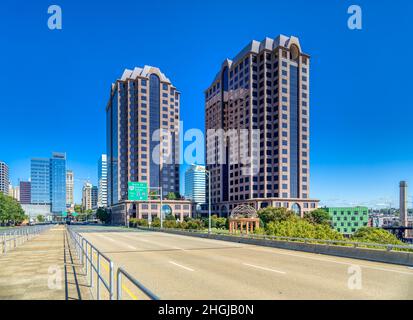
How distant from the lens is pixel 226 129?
4820 inches

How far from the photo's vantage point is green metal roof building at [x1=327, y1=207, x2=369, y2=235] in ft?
414

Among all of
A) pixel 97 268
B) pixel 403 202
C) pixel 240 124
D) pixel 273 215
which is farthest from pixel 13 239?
pixel 403 202

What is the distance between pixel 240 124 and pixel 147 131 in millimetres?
35633

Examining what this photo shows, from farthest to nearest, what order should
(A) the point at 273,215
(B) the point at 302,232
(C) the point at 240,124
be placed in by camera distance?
(C) the point at 240,124 → (A) the point at 273,215 → (B) the point at 302,232

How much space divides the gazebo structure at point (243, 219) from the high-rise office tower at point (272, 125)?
4129 cm

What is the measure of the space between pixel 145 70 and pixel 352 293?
125 m

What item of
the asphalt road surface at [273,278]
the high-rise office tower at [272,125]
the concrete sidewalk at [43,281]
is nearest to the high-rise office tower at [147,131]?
the high-rise office tower at [272,125]

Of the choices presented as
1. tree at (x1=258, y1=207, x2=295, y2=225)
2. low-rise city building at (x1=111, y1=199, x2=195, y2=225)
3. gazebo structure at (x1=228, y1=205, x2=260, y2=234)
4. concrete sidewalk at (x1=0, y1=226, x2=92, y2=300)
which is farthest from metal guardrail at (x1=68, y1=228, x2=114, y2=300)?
low-rise city building at (x1=111, y1=199, x2=195, y2=225)

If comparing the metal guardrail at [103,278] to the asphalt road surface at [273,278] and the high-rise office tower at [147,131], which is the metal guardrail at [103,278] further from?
the high-rise office tower at [147,131]

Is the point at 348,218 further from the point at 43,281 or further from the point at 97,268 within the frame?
the point at 97,268

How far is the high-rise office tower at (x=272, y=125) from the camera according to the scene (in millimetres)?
97438

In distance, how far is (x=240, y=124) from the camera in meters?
110

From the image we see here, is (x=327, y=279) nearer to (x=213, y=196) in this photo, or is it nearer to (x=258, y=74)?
(x=258, y=74)
